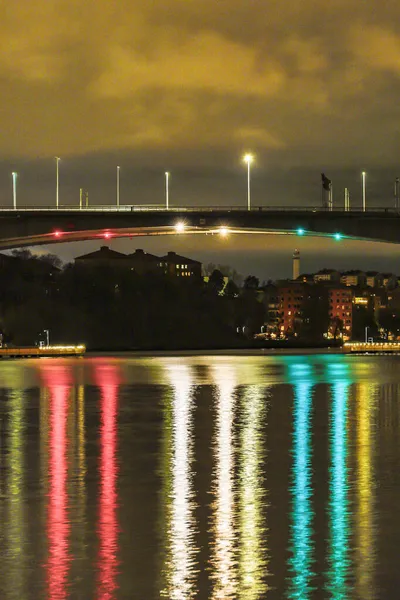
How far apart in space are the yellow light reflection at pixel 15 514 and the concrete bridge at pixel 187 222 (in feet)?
229

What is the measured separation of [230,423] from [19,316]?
13337 cm

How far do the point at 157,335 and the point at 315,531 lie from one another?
164778 millimetres

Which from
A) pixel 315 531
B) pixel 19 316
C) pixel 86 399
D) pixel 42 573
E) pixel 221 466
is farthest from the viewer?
pixel 19 316

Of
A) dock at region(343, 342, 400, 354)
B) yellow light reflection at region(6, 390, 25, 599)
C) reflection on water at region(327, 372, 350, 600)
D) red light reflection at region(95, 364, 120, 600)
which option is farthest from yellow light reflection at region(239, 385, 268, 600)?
dock at region(343, 342, 400, 354)

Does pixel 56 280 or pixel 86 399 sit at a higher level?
pixel 56 280

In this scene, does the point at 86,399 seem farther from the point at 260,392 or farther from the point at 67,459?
the point at 67,459

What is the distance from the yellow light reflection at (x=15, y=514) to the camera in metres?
14.0

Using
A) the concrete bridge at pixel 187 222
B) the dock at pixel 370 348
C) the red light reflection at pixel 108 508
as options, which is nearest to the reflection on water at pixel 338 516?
the red light reflection at pixel 108 508

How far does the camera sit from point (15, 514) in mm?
18375

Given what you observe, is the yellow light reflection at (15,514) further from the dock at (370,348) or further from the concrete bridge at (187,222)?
the dock at (370,348)

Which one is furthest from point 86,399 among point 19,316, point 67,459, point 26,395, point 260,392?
point 19,316

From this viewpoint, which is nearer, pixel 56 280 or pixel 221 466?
pixel 221 466

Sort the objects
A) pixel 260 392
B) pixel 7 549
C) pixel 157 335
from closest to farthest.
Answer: pixel 7 549, pixel 260 392, pixel 157 335

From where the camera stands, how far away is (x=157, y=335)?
181500mm
